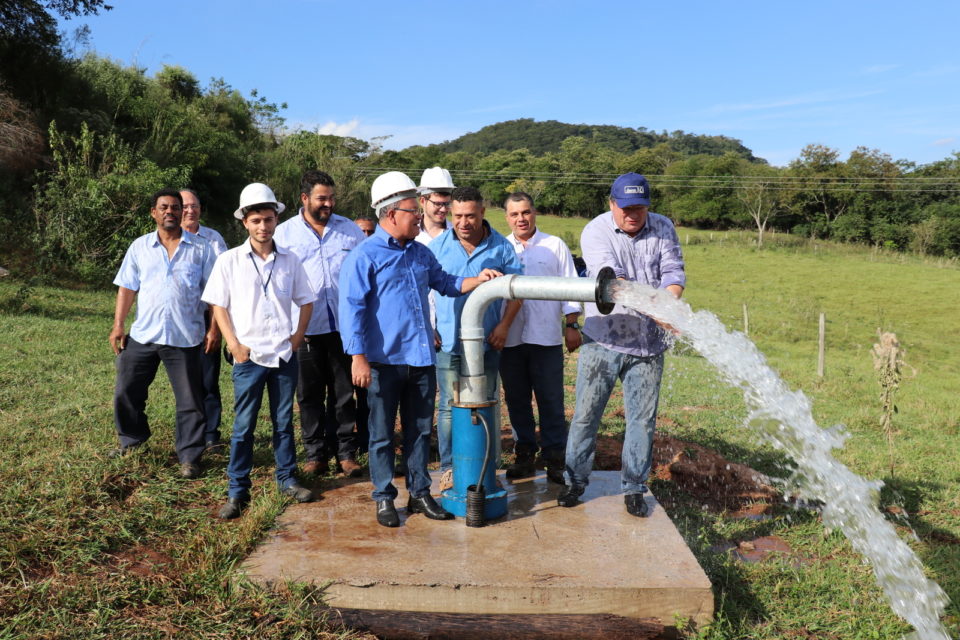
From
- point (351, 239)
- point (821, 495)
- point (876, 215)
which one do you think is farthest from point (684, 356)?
point (876, 215)

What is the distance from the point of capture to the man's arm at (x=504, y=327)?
4414 millimetres

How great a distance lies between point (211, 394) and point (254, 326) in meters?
1.45

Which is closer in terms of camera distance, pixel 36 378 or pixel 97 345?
pixel 36 378

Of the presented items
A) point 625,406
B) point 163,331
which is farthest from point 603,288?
point 163,331

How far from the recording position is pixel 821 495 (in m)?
5.18

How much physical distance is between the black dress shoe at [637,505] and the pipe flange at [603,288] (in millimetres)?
1065

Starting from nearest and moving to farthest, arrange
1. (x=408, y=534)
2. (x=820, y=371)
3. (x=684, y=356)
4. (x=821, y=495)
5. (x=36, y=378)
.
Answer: (x=408, y=534), (x=821, y=495), (x=36, y=378), (x=820, y=371), (x=684, y=356)

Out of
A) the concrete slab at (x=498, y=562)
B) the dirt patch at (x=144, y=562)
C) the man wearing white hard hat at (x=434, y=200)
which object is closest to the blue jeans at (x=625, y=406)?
the concrete slab at (x=498, y=562)

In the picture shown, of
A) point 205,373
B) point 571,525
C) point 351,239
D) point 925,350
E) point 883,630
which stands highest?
point 351,239

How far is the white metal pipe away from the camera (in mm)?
3756

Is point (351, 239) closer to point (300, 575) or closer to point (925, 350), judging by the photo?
point (300, 575)

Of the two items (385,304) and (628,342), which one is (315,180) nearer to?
(385,304)

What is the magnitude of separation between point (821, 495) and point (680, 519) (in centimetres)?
119

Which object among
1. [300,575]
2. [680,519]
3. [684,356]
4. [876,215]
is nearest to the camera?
[300,575]
